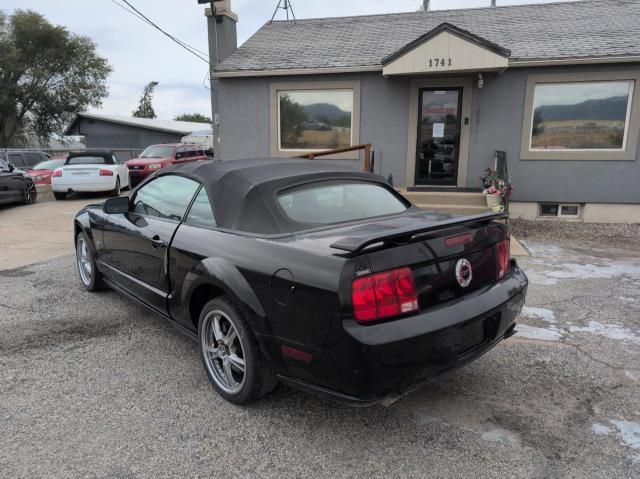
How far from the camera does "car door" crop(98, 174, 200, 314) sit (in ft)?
11.5

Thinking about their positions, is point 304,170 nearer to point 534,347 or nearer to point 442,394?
point 442,394

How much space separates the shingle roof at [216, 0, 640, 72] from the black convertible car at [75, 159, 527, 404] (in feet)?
24.3

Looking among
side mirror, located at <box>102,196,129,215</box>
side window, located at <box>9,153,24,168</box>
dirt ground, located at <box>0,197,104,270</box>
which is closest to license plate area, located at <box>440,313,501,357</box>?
side mirror, located at <box>102,196,129,215</box>

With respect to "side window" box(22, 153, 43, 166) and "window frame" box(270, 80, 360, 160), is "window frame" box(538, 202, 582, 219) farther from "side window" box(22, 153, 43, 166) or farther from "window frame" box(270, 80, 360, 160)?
"side window" box(22, 153, 43, 166)

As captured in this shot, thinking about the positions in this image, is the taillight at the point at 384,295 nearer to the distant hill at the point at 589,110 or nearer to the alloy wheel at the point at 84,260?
the alloy wheel at the point at 84,260

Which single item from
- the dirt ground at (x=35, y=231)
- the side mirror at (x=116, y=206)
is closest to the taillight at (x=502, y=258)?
the side mirror at (x=116, y=206)

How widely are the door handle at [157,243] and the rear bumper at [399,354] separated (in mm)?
1507

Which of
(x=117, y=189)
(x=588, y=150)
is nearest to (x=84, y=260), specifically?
(x=588, y=150)

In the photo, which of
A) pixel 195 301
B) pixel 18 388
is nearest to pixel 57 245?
pixel 18 388

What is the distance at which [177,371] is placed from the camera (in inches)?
132

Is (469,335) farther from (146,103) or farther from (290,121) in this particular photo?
(146,103)

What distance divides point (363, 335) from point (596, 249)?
6600 mm

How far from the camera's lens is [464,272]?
2.66m

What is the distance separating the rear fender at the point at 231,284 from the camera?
102 inches
